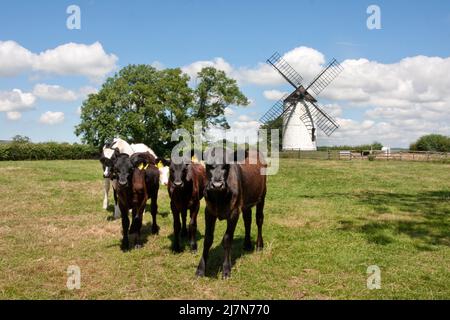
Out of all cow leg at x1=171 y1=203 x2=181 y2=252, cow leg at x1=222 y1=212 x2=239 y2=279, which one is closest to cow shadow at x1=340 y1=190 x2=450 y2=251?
cow leg at x1=222 y1=212 x2=239 y2=279

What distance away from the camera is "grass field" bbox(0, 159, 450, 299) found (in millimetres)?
6324

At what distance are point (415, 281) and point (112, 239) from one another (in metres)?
6.60

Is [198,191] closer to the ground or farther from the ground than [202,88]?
closer to the ground

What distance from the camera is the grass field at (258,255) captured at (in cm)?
632

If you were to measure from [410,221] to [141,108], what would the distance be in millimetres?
41392

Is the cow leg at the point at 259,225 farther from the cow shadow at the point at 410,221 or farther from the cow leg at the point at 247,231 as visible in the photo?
the cow shadow at the point at 410,221

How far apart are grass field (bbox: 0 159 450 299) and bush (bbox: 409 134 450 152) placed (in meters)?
61.5

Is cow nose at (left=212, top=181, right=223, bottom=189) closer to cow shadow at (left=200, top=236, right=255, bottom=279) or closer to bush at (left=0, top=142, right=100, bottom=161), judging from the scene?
cow shadow at (left=200, top=236, right=255, bottom=279)

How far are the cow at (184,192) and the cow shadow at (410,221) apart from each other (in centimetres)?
418
